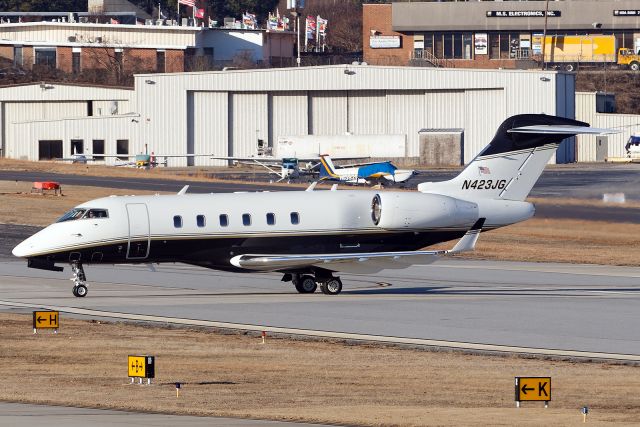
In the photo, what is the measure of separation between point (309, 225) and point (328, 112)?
77010 mm

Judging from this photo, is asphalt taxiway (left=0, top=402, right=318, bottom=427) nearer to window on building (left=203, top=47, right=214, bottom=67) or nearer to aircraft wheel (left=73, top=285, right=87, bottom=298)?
aircraft wheel (left=73, top=285, right=87, bottom=298)

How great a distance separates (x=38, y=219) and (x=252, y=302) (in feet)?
95.0

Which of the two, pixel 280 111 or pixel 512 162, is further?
pixel 280 111

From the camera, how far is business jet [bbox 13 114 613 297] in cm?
3822

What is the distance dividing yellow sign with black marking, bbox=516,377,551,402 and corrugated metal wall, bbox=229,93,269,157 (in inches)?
3698

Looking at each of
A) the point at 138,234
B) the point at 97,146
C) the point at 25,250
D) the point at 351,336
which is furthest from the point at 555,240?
the point at 97,146

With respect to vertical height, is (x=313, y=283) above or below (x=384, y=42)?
below

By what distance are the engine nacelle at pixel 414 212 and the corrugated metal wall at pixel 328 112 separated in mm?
75539

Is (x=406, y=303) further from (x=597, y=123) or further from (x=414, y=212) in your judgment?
(x=597, y=123)

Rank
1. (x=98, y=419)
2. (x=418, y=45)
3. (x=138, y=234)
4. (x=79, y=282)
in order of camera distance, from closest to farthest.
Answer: (x=98, y=419) → (x=138, y=234) → (x=79, y=282) → (x=418, y=45)

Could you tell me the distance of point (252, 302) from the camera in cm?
3834

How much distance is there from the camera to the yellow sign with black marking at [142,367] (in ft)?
79.3

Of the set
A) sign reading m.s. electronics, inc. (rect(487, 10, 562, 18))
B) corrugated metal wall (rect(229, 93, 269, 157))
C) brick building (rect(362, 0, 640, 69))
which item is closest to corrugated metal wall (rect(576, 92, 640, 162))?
corrugated metal wall (rect(229, 93, 269, 157))

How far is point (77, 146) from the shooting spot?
115 meters
